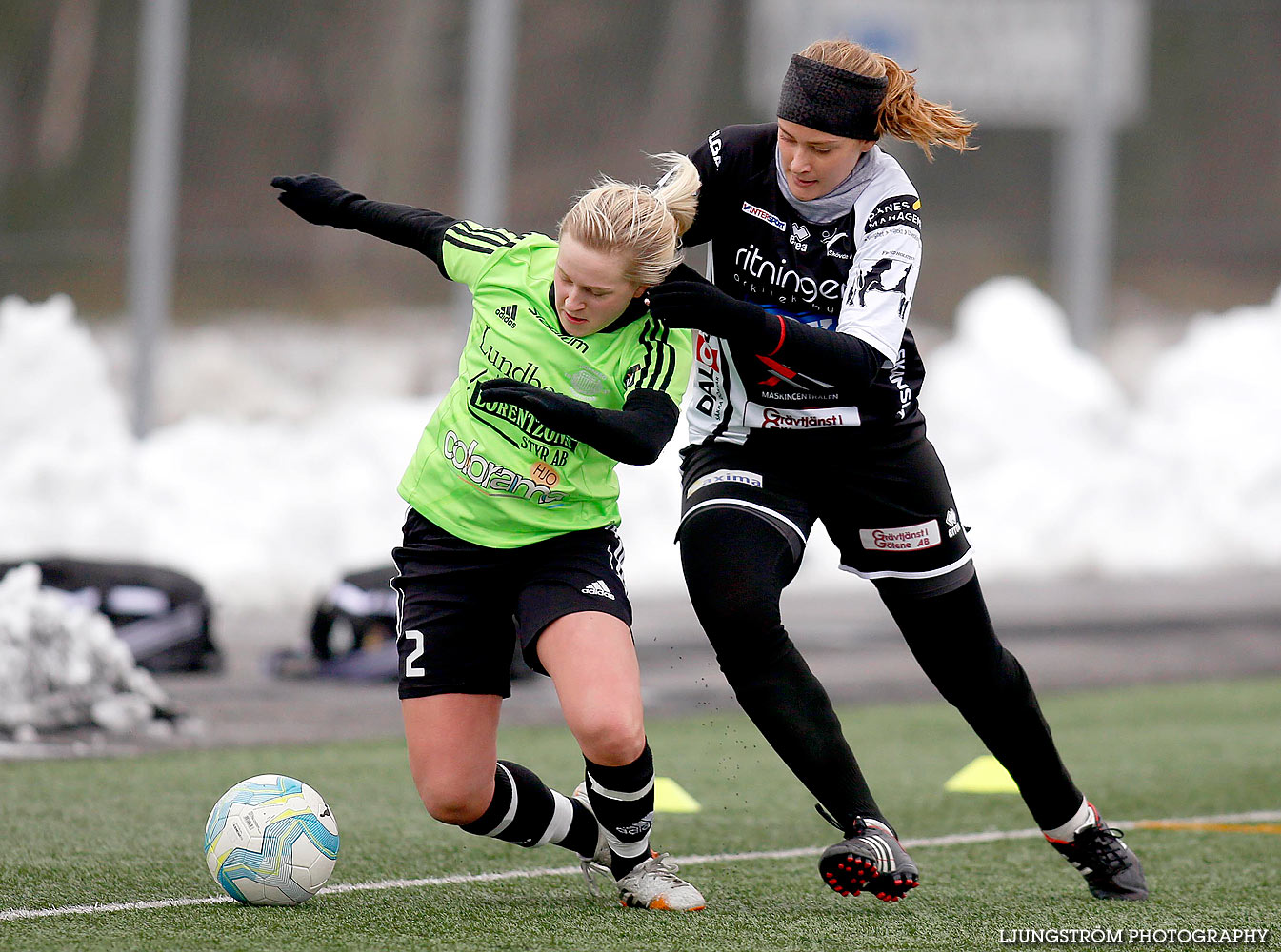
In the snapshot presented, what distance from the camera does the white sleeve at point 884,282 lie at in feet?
12.5

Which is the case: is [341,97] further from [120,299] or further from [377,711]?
[377,711]

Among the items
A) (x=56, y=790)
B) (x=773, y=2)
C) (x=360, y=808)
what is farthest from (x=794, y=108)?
(x=773, y=2)

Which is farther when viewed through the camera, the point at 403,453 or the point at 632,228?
the point at 403,453

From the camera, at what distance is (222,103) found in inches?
433

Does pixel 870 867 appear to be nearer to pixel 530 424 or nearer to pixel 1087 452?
pixel 530 424

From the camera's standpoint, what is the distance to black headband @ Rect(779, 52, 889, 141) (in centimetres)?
385

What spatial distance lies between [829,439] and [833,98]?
752 mm

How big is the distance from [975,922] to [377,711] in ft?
13.6

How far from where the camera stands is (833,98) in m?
3.85

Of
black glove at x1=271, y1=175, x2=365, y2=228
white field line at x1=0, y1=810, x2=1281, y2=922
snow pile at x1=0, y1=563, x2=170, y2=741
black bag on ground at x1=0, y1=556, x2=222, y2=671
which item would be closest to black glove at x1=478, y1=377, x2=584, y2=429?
black glove at x1=271, y1=175, x2=365, y2=228

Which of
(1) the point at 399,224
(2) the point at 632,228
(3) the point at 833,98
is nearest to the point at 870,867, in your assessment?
(2) the point at 632,228

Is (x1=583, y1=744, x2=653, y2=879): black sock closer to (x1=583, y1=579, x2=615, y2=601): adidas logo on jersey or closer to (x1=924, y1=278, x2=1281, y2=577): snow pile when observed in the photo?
(x1=583, y1=579, x2=615, y2=601): adidas logo on jersey

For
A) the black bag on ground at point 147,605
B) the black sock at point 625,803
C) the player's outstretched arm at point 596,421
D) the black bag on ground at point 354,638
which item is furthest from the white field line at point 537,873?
the black bag on ground at point 147,605

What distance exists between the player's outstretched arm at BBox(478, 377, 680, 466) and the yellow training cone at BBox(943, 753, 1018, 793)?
287cm
